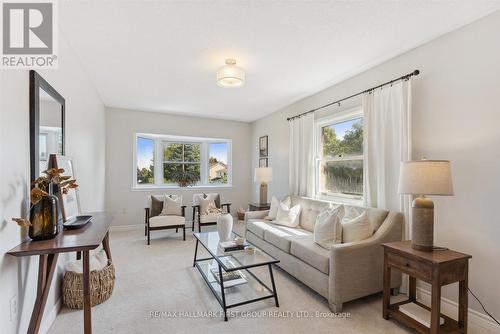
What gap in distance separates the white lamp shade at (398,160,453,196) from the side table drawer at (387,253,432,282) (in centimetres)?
54

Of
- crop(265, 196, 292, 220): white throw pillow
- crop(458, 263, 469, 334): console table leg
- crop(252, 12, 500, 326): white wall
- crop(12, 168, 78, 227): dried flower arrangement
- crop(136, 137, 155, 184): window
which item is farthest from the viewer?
crop(136, 137, 155, 184): window

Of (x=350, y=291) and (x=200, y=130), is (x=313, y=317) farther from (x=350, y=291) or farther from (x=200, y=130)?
(x=200, y=130)

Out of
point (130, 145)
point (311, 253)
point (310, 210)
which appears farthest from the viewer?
point (130, 145)

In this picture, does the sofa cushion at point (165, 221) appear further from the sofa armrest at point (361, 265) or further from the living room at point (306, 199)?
the sofa armrest at point (361, 265)

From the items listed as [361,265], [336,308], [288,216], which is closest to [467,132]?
[361,265]

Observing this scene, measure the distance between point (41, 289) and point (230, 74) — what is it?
2.42m

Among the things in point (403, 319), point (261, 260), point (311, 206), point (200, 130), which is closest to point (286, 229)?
point (311, 206)

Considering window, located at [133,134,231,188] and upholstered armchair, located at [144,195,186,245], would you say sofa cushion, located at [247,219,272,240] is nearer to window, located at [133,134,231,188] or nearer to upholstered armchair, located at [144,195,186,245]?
upholstered armchair, located at [144,195,186,245]

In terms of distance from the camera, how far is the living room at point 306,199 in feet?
5.56

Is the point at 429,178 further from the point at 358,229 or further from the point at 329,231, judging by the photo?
the point at 329,231

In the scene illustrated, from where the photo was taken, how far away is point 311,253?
2.43m

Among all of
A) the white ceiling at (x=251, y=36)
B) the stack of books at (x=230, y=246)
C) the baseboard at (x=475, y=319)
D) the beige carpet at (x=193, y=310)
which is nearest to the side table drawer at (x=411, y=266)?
the beige carpet at (x=193, y=310)

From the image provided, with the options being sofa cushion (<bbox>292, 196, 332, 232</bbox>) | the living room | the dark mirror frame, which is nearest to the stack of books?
the living room

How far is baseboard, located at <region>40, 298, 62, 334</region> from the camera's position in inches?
71.6
